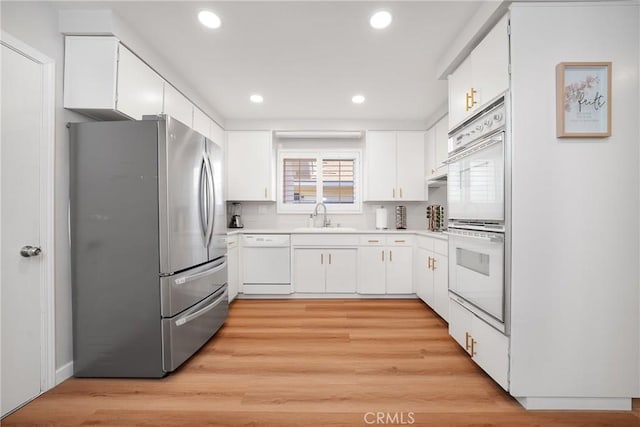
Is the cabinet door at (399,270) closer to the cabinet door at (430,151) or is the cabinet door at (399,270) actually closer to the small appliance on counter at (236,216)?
the cabinet door at (430,151)

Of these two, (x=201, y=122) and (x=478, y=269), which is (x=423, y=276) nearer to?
→ (x=478, y=269)

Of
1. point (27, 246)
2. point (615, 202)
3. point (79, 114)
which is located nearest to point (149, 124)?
point (79, 114)

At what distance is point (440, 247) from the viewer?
3119 millimetres

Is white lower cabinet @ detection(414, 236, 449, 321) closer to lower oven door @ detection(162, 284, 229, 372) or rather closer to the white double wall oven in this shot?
the white double wall oven

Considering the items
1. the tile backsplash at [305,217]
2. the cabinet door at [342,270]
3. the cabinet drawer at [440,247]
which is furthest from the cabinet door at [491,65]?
the tile backsplash at [305,217]

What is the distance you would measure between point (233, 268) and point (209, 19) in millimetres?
2699

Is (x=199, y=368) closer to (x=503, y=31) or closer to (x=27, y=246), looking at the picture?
(x=27, y=246)

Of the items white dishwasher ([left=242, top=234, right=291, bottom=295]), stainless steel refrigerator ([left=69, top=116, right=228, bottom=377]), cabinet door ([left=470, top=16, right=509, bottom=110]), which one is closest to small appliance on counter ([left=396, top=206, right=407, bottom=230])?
white dishwasher ([left=242, top=234, right=291, bottom=295])

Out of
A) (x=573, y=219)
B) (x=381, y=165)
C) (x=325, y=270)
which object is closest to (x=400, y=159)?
(x=381, y=165)

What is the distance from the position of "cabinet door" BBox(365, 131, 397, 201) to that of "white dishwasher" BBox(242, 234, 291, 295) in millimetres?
1427

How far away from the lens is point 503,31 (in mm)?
1746

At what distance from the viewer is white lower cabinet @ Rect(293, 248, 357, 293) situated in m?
3.96

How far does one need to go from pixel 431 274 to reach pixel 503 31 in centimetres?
238

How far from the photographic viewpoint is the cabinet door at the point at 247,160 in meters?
4.29
